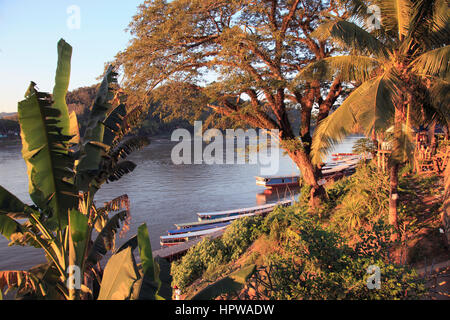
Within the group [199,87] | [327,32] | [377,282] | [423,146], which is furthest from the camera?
[199,87]

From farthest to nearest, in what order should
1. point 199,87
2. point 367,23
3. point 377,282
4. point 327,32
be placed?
point 199,87 < point 367,23 < point 327,32 < point 377,282

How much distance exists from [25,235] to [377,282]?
4303 mm

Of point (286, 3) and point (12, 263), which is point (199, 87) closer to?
point (286, 3)

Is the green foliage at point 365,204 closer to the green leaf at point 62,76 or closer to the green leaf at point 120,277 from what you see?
the green leaf at point 120,277

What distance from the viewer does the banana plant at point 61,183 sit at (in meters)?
3.18

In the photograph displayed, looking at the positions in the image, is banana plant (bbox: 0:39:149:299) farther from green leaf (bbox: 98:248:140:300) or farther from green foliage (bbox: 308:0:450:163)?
green foliage (bbox: 308:0:450:163)

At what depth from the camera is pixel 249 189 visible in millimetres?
27172

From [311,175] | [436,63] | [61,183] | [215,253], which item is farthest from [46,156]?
[311,175]

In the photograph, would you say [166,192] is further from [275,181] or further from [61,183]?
[61,183]

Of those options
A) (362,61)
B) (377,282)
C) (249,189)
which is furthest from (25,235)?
(249,189)

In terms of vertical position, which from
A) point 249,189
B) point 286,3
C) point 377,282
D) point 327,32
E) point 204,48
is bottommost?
point 249,189

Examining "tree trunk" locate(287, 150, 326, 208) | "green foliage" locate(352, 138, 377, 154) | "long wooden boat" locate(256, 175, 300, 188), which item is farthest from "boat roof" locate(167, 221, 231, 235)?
"long wooden boat" locate(256, 175, 300, 188)

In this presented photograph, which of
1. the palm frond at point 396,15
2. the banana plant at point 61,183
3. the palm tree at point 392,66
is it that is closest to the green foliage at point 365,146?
the palm tree at point 392,66

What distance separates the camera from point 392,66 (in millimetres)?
5934
